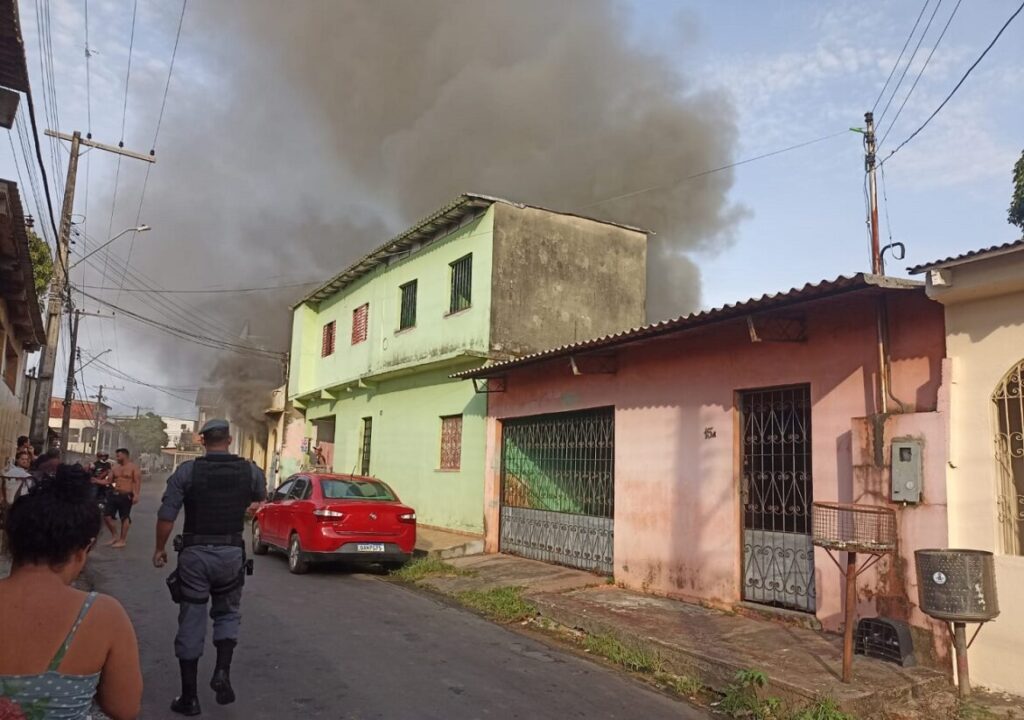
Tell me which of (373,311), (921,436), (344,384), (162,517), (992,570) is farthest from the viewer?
(344,384)

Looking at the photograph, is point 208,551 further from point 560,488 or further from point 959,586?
point 560,488

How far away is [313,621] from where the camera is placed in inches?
287

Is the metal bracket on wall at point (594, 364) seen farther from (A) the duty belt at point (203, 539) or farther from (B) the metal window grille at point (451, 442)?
(A) the duty belt at point (203, 539)

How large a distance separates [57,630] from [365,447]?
1848cm

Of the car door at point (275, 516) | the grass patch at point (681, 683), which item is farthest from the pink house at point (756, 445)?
the car door at point (275, 516)

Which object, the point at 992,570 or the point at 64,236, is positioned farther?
the point at 64,236

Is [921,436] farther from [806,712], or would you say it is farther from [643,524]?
[643,524]

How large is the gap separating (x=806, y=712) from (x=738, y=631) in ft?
6.44

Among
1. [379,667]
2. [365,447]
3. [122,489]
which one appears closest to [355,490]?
[122,489]

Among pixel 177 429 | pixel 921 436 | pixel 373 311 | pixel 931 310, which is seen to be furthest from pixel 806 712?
pixel 177 429

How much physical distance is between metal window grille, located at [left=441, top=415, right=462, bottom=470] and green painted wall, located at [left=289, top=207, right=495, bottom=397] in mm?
1339

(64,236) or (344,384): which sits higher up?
(64,236)

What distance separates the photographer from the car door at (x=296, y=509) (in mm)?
10547

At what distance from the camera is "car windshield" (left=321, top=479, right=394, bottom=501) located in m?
10.8
